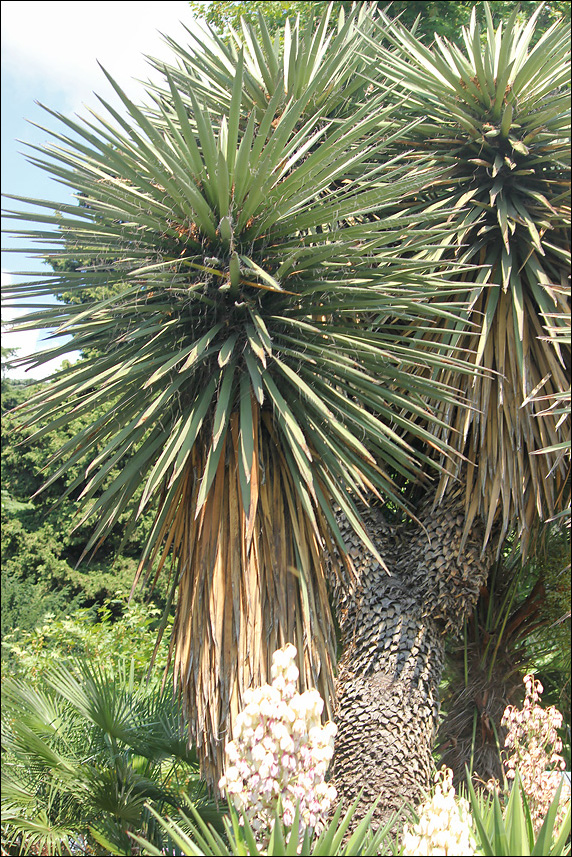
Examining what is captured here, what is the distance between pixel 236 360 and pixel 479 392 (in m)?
1.46

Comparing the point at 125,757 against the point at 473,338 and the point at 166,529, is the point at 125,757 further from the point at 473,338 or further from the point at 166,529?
the point at 473,338

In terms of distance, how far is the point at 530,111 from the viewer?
4.63 m

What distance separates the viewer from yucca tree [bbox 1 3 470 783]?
3.89 m

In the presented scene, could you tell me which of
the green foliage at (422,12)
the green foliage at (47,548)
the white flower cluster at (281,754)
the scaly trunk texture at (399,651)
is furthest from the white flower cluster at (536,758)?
the green foliage at (47,548)

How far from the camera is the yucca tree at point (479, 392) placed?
14.2ft

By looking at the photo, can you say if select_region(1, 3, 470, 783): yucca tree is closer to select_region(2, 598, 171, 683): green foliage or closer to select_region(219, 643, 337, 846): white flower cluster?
select_region(219, 643, 337, 846): white flower cluster

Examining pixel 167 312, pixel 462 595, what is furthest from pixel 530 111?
pixel 462 595

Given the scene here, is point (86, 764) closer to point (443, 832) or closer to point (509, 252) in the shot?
point (443, 832)

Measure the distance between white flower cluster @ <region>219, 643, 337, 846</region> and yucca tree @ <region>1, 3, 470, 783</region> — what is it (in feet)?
3.01

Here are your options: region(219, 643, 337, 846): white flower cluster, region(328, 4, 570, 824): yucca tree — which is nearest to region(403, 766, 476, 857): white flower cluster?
region(219, 643, 337, 846): white flower cluster

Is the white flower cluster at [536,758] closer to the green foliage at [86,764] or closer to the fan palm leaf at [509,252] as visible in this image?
the fan palm leaf at [509,252]

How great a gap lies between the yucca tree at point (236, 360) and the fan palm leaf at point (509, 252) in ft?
1.33

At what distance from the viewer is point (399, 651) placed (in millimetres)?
4500

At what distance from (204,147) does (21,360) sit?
5.40 feet
